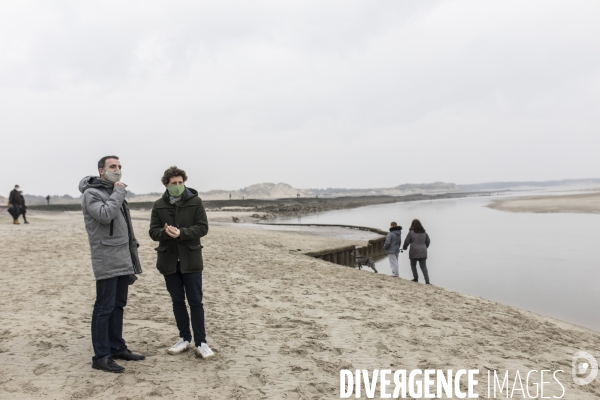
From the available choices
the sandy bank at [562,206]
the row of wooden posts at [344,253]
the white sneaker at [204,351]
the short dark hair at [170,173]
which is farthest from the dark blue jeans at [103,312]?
the sandy bank at [562,206]

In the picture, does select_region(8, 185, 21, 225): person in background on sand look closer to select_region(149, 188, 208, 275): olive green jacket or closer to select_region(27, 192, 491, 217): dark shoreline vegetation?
select_region(149, 188, 208, 275): olive green jacket

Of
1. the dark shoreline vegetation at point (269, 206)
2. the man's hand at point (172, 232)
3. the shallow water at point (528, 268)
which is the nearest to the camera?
the man's hand at point (172, 232)

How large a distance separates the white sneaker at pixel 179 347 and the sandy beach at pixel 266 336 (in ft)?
0.28

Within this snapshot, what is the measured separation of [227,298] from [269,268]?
A: 338 cm

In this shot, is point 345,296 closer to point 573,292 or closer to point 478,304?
point 478,304

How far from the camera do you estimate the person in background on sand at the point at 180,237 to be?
4398 millimetres

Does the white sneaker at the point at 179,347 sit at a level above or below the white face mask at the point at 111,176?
below

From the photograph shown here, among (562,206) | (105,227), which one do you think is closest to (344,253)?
(105,227)

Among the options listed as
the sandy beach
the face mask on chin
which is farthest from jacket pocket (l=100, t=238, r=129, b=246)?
the sandy beach

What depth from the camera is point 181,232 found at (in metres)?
4.32

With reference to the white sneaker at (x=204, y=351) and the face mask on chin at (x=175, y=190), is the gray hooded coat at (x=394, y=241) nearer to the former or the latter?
the white sneaker at (x=204, y=351)

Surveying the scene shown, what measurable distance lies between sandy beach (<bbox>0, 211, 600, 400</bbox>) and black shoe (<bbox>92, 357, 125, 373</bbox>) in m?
0.07

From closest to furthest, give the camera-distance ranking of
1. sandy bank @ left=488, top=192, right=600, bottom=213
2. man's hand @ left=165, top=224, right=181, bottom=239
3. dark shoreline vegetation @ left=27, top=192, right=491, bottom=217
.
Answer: man's hand @ left=165, top=224, right=181, bottom=239
sandy bank @ left=488, top=192, right=600, bottom=213
dark shoreline vegetation @ left=27, top=192, right=491, bottom=217

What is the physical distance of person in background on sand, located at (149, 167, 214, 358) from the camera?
4398mm
